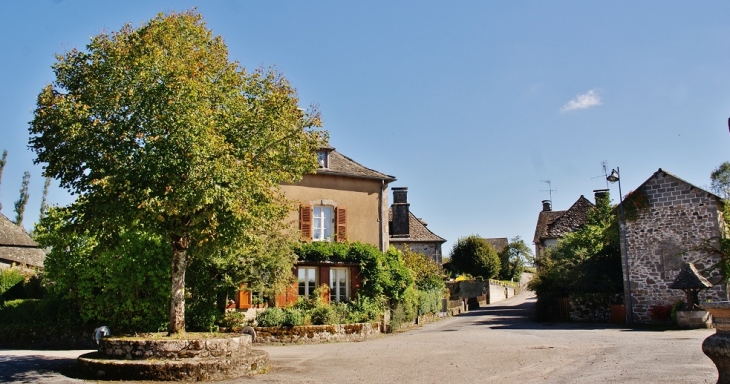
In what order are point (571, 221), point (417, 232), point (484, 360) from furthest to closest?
point (571, 221), point (417, 232), point (484, 360)

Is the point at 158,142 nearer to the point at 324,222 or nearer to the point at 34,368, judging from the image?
the point at 34,368

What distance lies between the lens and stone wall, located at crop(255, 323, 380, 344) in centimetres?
1892

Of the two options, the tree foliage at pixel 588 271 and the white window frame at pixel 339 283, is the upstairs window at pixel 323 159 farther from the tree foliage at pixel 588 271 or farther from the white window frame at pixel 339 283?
the tree foliage at pixel 588 271

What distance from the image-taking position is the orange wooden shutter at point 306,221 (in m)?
23.9

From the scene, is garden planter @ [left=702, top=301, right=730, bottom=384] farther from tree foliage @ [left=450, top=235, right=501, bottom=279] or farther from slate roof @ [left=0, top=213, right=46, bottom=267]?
tree foliage @ [left=450, top=235, right=501, bottom=279]

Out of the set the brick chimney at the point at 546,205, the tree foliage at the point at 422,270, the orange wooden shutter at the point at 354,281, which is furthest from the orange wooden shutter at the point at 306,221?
the brick chimney at the point at 546,205

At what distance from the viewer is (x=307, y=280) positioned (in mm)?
22625

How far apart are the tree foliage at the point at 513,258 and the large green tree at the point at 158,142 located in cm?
4534

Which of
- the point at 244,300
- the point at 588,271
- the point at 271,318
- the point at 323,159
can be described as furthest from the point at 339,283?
the point at 588,271

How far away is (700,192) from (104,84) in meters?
22.7

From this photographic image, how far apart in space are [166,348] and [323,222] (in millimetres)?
13564

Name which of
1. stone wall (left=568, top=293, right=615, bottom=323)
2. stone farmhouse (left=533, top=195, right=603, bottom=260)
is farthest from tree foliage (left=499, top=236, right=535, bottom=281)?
stone wall (left=568, top=293, right=615, bottom=323)

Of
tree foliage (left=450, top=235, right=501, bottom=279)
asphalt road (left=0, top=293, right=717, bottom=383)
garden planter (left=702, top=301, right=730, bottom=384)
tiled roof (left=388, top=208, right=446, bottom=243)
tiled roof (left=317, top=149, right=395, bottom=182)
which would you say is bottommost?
asphalt road (left=0, top=293, right=717, bottom=383)

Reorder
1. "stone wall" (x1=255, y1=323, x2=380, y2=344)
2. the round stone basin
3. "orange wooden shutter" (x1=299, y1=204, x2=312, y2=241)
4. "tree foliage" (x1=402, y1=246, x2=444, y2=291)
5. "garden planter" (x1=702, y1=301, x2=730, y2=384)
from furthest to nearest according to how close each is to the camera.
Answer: "tree foliage" (x1=402, y1=246, x2=444, y2=291) → "orange wooden shutter" (x1=299, y1=204, x2=312, y2=241) → "stone wall" (x1=255, y1=323, x2=380, y2=344) → the round stone basin → "garden planter" (x1=702, y1=301, x2=730, y2=384)
